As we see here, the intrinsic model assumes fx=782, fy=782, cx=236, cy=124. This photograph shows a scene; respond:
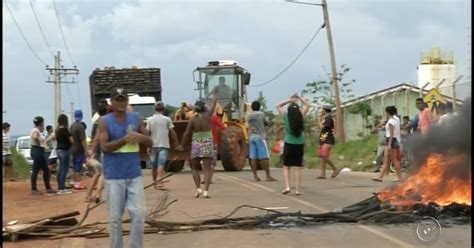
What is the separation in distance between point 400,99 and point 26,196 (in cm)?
1781

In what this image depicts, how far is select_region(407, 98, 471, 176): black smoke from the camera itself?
32.1 feet

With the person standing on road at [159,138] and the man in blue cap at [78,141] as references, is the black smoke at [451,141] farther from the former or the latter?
the man in blue cap at [78,141]

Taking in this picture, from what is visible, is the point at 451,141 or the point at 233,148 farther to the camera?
the point at 233,148

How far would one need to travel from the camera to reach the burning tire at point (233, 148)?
22.3 m

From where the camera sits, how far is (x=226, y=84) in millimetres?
24906

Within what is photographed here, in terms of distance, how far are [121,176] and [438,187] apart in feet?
14.2

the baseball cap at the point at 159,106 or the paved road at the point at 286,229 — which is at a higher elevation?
the baseball cap at the point at 159,106

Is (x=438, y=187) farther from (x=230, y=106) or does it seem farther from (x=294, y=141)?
(x=230, y=106)

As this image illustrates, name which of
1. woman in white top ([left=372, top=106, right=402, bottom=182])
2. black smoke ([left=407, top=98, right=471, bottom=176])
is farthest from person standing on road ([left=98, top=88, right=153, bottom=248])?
woman in white top ([left=372, top=106, right=402, bottom=182])

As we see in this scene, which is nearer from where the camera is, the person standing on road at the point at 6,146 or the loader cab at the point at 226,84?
the person standing on road at the point at 6,146

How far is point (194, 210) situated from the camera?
11.6m

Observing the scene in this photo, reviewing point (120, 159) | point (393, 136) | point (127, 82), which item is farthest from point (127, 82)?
point (120, 159)

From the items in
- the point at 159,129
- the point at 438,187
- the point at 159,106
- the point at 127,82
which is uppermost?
the point at 127,82

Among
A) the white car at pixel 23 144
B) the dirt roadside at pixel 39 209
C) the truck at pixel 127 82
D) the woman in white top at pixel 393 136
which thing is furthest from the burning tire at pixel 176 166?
the white car at pixel 23 144
